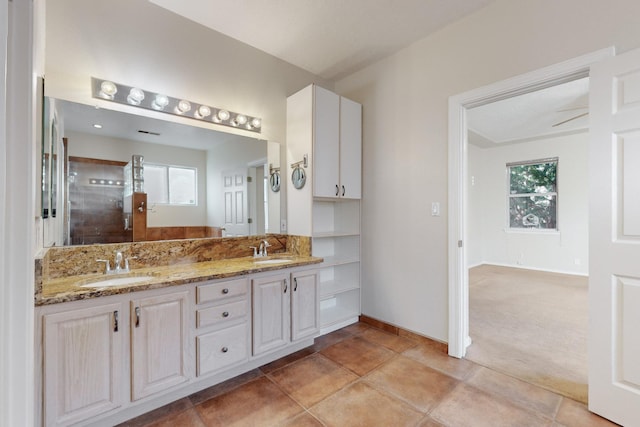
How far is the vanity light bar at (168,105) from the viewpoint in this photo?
198 cm

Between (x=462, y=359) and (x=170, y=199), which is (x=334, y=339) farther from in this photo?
(x=170, y=199)

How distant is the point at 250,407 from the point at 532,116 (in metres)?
5.43

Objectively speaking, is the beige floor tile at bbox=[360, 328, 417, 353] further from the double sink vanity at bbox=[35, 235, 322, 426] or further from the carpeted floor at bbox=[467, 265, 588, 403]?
the double sink vanity at bbox=[35, 235, 322, 426]

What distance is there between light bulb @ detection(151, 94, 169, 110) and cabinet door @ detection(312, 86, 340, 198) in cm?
127

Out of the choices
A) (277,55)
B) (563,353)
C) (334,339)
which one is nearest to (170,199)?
(277,55)

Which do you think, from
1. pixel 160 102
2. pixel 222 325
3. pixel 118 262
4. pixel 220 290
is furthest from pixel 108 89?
pixel 222 325

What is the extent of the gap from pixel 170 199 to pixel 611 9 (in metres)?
3.25

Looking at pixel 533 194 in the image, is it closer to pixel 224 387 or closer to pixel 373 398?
pixel 373 398

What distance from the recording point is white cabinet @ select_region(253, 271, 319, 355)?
2148 millimetres

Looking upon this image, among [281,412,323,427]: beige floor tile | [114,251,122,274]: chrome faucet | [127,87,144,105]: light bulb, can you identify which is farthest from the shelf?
[127,87,144,105]: light bulb

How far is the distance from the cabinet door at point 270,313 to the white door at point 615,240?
2.03 m

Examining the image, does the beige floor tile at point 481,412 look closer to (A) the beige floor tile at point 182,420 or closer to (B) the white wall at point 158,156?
(A) the beige floor tile at point 182,420

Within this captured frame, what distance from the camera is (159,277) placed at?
71.1 inches

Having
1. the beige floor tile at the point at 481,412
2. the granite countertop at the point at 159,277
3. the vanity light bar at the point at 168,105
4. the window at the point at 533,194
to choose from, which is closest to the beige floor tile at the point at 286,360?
the granite countertop at the point at 159,277
